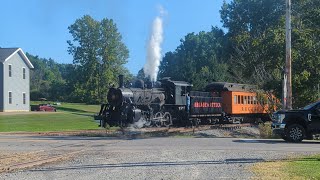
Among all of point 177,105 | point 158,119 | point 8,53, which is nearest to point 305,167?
point 158,119

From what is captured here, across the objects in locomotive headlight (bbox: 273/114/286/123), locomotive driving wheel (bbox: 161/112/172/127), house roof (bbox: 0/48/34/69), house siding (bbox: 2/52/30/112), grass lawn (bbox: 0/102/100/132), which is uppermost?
house roof (bbox: 0/48/34/69)

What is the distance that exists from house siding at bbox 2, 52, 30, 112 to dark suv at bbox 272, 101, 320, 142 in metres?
43.3

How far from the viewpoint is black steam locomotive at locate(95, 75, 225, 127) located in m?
27.8

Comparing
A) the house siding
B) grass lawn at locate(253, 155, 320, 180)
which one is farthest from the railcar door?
the house siding

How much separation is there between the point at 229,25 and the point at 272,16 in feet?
35.0

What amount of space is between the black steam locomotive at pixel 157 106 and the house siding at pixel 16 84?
3102 cm

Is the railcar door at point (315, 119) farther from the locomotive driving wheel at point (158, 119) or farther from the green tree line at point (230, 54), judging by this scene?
the locomotive driving wheel at point (158, 119)

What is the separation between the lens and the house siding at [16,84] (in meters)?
58.2

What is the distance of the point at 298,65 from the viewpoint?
2862 cm

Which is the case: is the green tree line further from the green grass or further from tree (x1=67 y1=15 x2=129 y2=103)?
the green grass

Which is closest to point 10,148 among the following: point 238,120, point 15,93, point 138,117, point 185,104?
point 138,117

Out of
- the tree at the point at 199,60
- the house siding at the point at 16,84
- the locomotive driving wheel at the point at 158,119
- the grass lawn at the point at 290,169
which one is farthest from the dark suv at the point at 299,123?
the house siding at the point at 16,84

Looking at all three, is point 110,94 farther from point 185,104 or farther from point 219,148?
point 219,148

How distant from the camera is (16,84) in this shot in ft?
200
